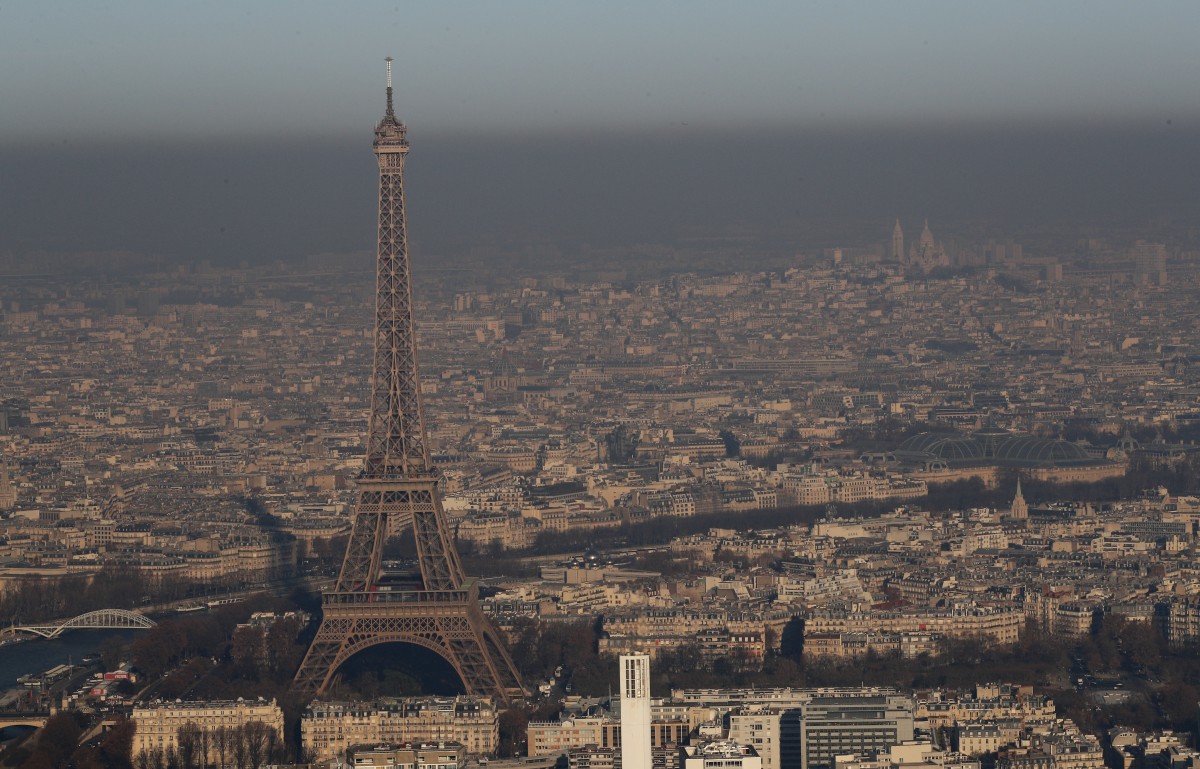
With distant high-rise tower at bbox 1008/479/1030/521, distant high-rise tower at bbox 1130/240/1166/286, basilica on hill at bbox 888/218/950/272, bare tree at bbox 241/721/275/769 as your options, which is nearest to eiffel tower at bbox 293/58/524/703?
bare tree at bbox 241/721/275/769

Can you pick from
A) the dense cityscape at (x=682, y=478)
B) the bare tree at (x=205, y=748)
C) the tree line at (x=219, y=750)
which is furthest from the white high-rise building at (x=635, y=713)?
the bare tree at (x=205, y=748)

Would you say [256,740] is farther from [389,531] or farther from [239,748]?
[389,531]

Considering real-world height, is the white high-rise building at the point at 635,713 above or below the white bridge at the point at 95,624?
below

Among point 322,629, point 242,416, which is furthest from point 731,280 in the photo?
point 322,629

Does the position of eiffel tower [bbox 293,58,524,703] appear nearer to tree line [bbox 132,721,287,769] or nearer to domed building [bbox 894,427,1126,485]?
tree line [bbox 132,721,287,769]

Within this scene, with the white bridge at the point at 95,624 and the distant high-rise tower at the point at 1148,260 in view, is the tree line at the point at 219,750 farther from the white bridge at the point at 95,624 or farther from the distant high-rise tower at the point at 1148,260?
the distant high-rise tower at the point at 1148,260

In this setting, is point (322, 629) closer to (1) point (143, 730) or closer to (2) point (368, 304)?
(1) point (143, 730)
